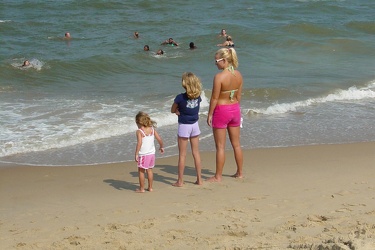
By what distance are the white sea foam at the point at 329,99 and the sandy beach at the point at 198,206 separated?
3297 mm

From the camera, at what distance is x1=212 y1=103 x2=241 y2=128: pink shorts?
795 centimetres

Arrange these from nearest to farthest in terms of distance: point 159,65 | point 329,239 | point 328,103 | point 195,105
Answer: point 329,239
point 195,105
point 328,103
point 159,65

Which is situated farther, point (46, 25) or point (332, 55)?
point (46, 25)

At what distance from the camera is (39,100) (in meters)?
13.9

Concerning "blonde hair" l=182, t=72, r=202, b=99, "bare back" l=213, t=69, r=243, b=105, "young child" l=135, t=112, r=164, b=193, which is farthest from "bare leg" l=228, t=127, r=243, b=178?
"young child" l=135, t=112, r=164, b=193

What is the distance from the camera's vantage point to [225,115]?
7.96 meters

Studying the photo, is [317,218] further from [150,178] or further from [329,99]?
[329,99]

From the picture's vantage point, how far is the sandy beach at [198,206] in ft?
20.0

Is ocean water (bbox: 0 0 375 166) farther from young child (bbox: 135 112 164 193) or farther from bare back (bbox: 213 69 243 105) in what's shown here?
bare back (bbox: 213 69 243 105)

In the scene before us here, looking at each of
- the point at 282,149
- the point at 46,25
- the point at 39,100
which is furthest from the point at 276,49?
the point at 282,149

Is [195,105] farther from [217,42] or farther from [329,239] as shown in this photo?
[217,42]

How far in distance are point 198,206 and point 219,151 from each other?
45.2 inches

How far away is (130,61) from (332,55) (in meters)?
6.25

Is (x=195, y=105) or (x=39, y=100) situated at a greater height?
(x=195, y=105)
